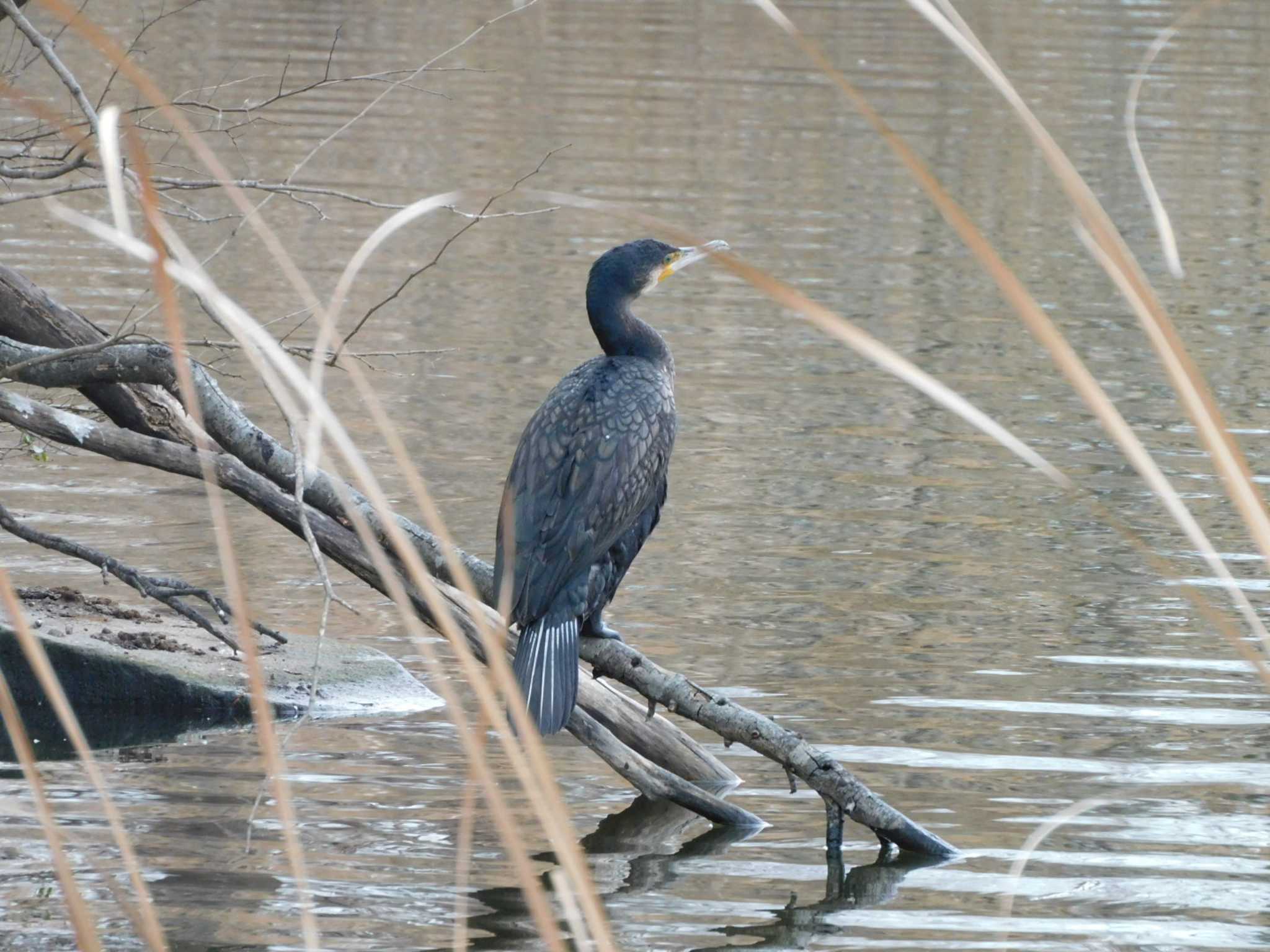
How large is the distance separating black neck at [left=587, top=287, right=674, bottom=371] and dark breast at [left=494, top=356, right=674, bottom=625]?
0.65 feet

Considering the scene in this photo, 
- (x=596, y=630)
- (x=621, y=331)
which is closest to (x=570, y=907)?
(x=596, y=630)

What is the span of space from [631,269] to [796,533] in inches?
113

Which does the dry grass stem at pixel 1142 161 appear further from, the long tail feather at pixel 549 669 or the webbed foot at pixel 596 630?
the webbed foot at pixel 596 630

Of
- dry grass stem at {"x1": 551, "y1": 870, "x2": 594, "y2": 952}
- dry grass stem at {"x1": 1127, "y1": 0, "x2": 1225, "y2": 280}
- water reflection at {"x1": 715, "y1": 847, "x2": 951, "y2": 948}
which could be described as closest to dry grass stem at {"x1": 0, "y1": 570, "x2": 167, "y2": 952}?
dry grass stem at {"x1": 551, "y1": 870, "x2": 594, "y2": 952}

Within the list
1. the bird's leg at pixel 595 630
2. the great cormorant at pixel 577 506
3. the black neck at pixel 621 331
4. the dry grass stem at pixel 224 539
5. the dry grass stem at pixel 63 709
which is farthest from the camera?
the black neck at pixel 621 331

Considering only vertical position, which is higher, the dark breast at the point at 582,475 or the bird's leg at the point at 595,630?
the dark breast at the point at 582,475

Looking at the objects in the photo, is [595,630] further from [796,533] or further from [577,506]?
[796,533]

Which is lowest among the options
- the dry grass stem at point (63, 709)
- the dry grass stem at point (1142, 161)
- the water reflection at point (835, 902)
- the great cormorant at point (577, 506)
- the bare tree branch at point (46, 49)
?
the water reflection at point (835, 902)

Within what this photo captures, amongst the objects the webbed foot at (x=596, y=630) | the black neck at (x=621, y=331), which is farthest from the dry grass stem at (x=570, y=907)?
the black neck at (x=621, y=331)

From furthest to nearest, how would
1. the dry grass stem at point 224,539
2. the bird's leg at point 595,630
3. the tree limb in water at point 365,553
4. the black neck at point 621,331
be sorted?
the black neck at point 621,331
the bird's leg at point 595,630
the tree limb in water at point 365,553
the dry grass stem at point 224,539

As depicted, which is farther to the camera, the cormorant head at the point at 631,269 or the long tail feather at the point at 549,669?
the cormorant head at the point at 631,269

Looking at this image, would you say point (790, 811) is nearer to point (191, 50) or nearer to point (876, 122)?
point (876, 122)

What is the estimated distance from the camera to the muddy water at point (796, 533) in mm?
4285

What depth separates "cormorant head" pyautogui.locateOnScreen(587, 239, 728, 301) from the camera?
16.2 feet
